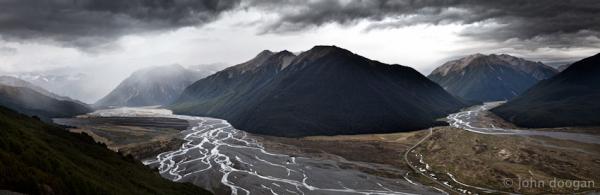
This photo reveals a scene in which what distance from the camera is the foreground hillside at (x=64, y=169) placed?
6200 cm

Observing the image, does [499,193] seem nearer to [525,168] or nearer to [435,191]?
[435,191]

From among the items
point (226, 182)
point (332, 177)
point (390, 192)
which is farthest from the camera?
point (332, 177)

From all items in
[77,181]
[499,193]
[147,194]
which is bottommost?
[499,193]

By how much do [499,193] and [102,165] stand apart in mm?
116699

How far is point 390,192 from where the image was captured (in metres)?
149

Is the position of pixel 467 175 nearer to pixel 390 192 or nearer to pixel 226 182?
pixel 390 192

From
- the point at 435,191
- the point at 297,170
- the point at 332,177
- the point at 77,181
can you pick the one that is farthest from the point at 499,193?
the point at 77,181

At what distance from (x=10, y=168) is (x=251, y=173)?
117120mm

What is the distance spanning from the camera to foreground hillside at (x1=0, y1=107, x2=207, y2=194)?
2441 inches

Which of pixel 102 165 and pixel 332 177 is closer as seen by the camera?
pixel 102 165

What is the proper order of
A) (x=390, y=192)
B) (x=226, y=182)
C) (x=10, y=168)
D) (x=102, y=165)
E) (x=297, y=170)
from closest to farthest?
(x=10, y=168), (x=102, y=165), (x=390, y=192), (x=226, y=182), (x=297, y=170)

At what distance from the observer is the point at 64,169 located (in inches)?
3081

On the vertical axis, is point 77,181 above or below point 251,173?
above

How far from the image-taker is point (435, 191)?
153750 millimetres
